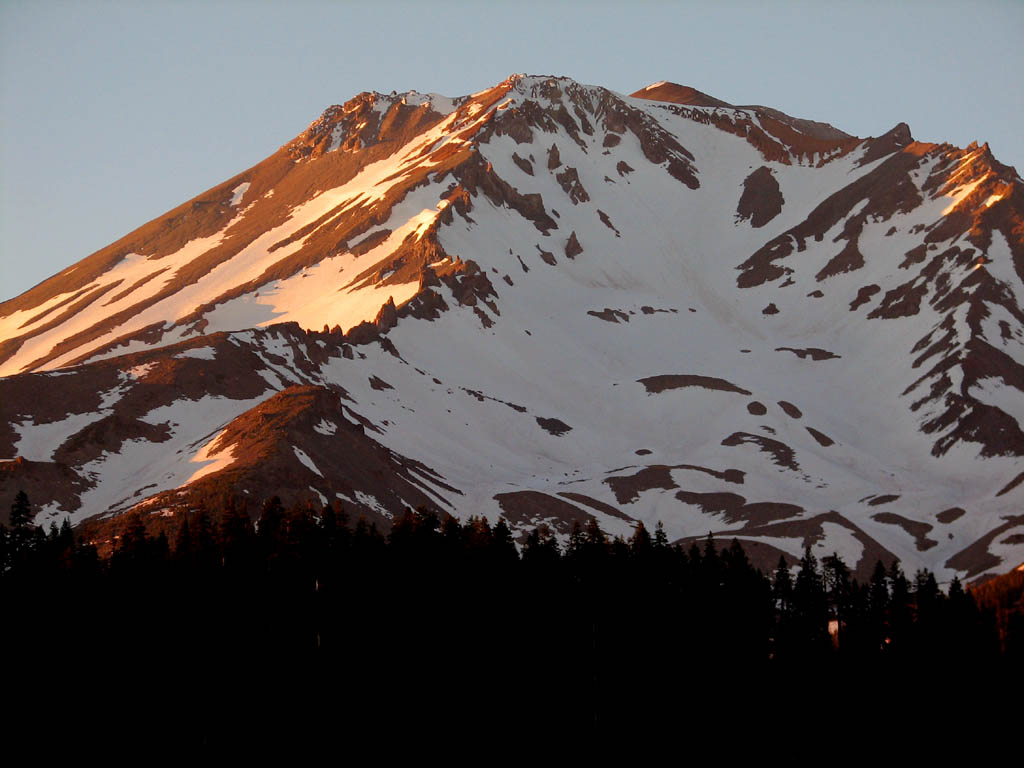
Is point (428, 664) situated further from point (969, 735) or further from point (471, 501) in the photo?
point (471, 501)

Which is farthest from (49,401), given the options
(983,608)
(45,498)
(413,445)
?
(983,608)

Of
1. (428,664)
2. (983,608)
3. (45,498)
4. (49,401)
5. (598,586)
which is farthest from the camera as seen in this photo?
(49,401)

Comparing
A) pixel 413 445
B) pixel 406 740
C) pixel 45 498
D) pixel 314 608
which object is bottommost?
pixel 406 740

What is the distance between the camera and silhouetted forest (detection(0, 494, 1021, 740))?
249 ft

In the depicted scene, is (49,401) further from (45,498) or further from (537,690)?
(537,690)

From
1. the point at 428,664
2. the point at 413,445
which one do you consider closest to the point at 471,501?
the point at 413,445

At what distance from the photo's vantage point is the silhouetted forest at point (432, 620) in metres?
75.9

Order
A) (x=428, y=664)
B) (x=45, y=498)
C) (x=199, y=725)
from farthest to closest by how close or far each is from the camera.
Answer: (x=45, y=498) → (x=428, y=664) → (x=199, y=725)

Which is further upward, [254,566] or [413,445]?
[413,445]

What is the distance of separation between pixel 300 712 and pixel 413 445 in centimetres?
11097

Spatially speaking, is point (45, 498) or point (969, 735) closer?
point (969, 735)

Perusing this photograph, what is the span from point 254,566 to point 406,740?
13024 mm

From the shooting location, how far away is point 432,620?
8162 centimetres

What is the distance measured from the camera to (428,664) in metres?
80.3
